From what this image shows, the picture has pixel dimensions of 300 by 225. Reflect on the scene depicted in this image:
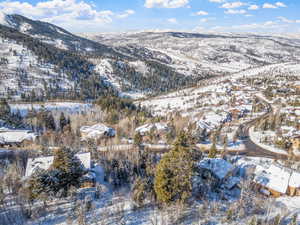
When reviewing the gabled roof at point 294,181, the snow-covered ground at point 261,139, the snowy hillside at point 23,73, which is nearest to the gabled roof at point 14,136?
the gabled roof at point 294,181

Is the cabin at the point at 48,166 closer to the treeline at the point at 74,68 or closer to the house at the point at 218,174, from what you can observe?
the house at the point at 218,174

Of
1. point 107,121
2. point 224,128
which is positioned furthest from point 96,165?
point 224,128

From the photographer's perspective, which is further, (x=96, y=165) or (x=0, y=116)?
(x=0, y=116)

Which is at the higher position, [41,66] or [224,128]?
[41,66]

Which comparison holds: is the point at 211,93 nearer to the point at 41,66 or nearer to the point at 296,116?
the point at 296,116

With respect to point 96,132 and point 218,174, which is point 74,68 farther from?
point 218,174

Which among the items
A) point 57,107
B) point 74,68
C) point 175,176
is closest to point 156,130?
point 175,176
